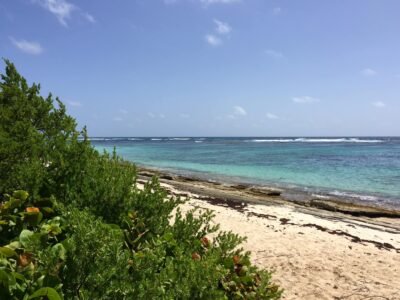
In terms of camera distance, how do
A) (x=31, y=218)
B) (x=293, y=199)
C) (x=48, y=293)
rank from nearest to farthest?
(x=48, y=293) < (x=31, y=218) < (x=293, y=199)

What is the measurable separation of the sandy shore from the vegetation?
2.20 m

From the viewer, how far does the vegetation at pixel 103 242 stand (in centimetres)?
210

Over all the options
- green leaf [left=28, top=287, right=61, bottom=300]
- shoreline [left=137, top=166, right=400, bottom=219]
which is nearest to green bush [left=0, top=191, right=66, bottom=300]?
green leaf [left=28, top=287, right=61, bottom=300]

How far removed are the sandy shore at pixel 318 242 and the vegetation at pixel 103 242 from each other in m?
2.20

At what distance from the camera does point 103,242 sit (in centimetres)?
213

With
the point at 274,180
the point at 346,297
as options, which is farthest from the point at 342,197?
the point at 346,297

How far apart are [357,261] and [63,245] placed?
7534 mm

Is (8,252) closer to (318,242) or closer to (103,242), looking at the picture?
(103,242)

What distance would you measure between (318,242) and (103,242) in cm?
850

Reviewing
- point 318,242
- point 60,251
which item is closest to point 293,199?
point 318,242

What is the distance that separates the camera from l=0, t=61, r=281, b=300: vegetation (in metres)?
2.10

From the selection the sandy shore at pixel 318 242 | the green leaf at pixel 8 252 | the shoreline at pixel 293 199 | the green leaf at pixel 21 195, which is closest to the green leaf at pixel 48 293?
the green leaf at pixel 8 252

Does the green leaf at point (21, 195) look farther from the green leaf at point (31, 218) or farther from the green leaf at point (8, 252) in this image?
the green leaf at point (8, 252)

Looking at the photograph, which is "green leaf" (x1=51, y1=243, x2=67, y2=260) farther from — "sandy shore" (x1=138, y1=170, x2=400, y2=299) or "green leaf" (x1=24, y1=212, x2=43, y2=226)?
"sandy shore" (x1=138, y1=170, x2=400, y2=299)
